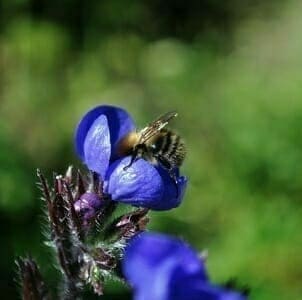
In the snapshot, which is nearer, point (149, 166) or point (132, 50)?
point (149, 166)

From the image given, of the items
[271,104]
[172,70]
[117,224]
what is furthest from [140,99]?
[117,224]

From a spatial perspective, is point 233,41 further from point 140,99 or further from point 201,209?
point 201,209

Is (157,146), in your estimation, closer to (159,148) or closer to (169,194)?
(159,148)

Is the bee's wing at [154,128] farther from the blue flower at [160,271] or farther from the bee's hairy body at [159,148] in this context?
the blue flower at [160,271]

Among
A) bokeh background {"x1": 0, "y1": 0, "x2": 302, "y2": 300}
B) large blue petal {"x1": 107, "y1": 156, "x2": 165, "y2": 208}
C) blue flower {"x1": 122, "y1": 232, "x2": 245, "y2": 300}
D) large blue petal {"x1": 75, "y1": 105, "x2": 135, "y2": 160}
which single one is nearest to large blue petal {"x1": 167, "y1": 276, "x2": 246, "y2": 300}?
blue flower {"x1": 122, "y1": 232, "x2": 245, "y2": 300}

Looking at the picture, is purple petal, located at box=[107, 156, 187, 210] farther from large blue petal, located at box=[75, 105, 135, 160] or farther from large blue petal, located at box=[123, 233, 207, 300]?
large blue petal, located at box=[123, 233, 207, 300]

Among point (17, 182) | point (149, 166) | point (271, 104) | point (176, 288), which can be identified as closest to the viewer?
point (176, 288)
